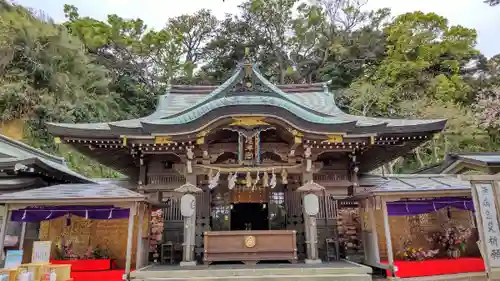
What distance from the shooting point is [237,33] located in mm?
34906

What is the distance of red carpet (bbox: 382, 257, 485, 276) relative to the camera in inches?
307

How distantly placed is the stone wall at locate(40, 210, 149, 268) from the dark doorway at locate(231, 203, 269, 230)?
3.91m

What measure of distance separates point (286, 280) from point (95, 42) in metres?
28.6

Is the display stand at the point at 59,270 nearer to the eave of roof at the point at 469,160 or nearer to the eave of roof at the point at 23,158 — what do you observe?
the eave of roof at the point at 23,158

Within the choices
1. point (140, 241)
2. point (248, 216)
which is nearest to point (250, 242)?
point (140, 241)

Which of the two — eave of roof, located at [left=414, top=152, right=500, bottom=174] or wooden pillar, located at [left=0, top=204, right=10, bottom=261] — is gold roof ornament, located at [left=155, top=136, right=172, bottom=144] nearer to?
wooden pillar, located at [left=0, top=204, right=10, bottom=261]

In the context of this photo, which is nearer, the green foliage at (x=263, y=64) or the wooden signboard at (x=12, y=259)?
the wooden signboard at (x=12, y=259)

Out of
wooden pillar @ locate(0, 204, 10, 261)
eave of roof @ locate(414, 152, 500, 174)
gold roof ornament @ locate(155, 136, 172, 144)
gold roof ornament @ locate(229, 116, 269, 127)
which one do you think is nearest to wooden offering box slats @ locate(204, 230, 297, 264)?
gold roof ornament @ locate(155, 136, 172, 144)

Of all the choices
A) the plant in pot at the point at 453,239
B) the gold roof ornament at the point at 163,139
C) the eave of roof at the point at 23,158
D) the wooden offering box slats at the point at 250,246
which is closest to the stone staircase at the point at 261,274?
the wooden offering box slats at the point at 250,246

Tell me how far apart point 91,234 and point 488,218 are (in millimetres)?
9333

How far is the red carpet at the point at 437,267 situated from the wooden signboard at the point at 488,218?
3223 mm

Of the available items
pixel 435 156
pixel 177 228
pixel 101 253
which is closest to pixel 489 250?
pixel 177 228

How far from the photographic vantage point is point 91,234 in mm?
9352

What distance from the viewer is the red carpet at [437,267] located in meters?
7.79
